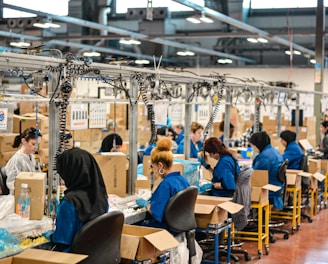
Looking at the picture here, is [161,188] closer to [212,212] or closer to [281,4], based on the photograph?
[212,212]

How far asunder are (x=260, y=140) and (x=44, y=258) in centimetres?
405

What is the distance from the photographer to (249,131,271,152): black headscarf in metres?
6.47

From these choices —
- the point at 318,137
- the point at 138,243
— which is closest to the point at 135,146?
the point at 138,243

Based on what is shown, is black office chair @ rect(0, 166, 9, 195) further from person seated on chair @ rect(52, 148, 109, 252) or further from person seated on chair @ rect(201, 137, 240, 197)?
person seated on chair @ rect(52, 148, 109, 252)

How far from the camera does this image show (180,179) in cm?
423

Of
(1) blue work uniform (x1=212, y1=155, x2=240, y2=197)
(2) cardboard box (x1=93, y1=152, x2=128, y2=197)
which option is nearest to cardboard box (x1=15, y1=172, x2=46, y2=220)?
(2) cardboard box (x1=93, y1=152, x2=128, y2=197)

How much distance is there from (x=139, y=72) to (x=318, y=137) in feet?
23.4

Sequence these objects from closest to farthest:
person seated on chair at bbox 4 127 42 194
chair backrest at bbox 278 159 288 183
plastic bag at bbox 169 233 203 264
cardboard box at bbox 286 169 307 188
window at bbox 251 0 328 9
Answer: plastic bag at bbox 169 233 203 264 < person seated on chair at bbox 4 127 42 194 < chair backrest at bbox 278 159 288 183 < cardboard box at bbox 286 169 307 188 < window at bbox 251 0 328 9

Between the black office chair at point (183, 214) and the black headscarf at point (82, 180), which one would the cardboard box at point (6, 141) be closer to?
the black office chair at point (183, 214)

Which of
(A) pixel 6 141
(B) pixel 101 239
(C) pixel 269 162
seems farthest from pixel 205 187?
(A) pixel 6 141

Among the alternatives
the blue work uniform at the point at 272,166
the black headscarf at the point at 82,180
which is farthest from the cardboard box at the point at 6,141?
the black headscarf at the point at 82,180

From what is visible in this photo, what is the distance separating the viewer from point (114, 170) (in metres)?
4.66

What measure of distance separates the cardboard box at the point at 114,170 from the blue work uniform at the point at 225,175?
3.57 feet

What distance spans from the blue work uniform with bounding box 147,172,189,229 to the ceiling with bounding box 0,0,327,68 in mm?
3045
